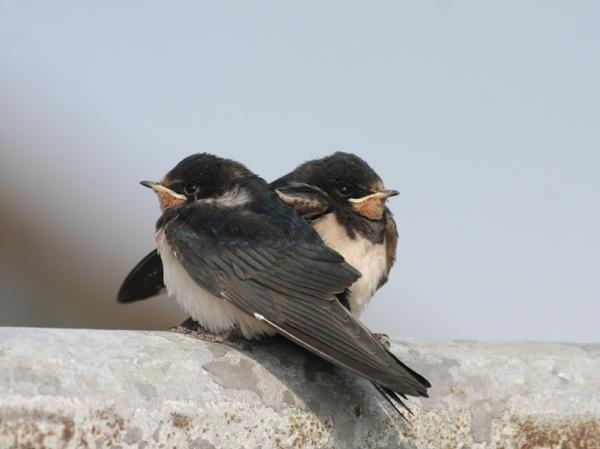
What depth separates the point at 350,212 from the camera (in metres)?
2.75

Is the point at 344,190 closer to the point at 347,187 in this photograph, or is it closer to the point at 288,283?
the point at 347,187

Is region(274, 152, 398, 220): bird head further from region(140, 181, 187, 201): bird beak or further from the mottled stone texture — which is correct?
the mottled stone texture

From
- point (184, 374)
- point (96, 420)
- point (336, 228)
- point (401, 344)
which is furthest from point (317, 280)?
point (96, 420)

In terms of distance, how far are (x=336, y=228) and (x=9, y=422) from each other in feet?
4.09

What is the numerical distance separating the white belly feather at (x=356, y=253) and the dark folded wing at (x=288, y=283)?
239 mm

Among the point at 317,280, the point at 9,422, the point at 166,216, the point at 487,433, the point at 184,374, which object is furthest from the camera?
the point at 166,216

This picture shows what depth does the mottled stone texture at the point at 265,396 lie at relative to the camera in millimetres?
1602

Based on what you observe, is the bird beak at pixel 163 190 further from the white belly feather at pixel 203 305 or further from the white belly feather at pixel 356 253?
the white belly feather at pixel 356 253

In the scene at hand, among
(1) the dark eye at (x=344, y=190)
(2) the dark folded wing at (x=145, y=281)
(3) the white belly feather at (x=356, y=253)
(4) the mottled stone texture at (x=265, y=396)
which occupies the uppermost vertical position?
(1) the dark eye at (x=344, y=190)

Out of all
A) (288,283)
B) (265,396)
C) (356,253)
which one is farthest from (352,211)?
(265,396)

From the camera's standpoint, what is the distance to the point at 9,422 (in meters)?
1.55

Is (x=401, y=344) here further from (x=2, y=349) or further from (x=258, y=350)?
(x=2, y=349)

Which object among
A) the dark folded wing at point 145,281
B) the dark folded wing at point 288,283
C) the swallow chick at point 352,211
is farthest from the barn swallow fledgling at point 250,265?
the dark folded wing at point 145,281

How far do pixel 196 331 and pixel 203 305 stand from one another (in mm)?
54
